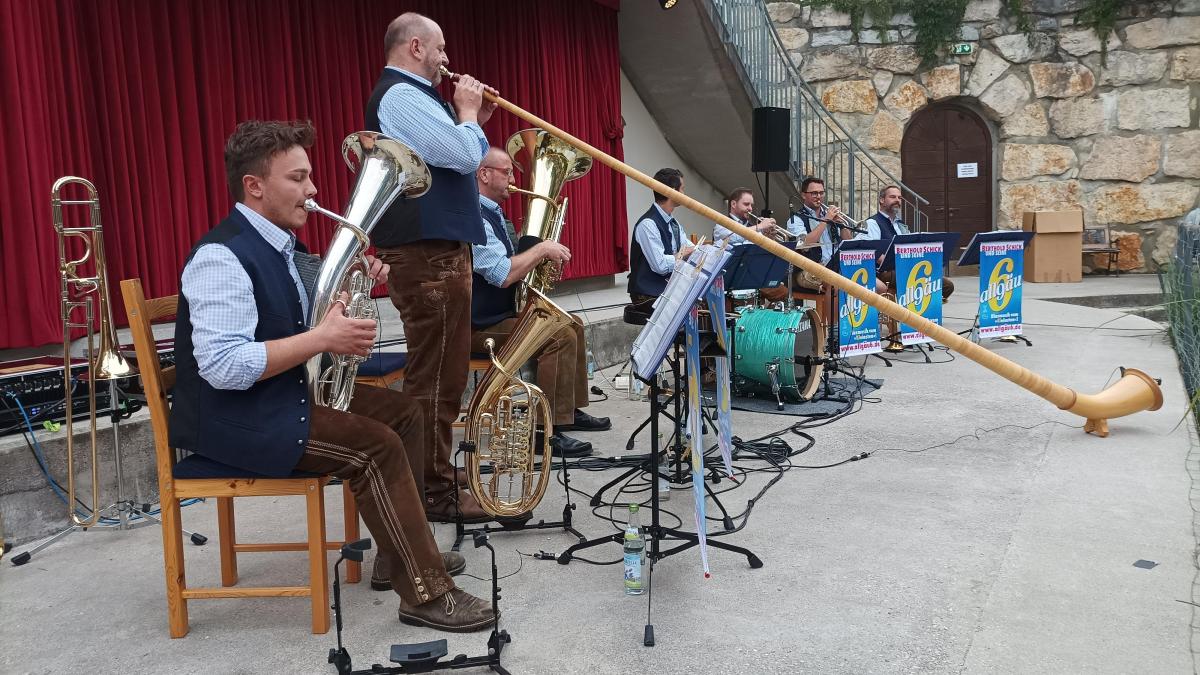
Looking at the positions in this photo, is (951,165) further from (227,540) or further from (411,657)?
(411,657)

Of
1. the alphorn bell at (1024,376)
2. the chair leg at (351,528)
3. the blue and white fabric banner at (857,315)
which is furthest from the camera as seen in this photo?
the blue and white fabric banner at (857,315)

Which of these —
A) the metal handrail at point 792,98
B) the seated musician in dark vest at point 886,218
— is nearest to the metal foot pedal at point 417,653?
the seated musician in dark vest at point 886,218

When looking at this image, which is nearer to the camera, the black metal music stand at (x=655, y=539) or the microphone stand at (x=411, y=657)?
the microphone stand at (x=411, y=657)

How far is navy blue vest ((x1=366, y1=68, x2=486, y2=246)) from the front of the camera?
337cm

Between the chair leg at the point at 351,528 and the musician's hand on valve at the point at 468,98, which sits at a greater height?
the musician's hand on valve at the point at 468,98

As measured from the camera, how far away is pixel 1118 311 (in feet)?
34.8

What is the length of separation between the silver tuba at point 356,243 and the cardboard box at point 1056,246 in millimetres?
11561

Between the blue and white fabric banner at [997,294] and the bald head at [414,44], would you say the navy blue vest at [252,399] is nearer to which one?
the bald head at [414,44]

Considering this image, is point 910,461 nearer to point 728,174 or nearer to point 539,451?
point 539,451

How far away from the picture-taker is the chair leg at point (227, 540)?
3.12 m

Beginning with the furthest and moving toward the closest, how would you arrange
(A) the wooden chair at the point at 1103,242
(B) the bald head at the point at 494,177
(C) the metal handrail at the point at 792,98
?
(A) the wooden chair at the point at 1103,242, (C) the metal handrail at the point at 792,98, (B) the bald head at the point at 494,177

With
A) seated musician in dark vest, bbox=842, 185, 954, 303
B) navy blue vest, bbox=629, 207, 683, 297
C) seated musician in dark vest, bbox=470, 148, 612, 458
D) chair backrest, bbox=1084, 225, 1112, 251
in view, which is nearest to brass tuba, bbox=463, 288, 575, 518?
seated musician in dark vest, bbox=470, 148, 612, 458

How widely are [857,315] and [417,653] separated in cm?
520

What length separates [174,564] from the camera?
2.79m
